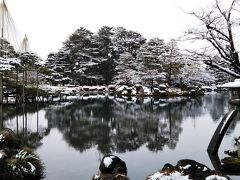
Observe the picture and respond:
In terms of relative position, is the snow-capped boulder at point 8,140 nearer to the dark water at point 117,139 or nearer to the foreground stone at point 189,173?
the dark water at point 117,139

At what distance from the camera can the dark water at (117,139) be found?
800 centimetres

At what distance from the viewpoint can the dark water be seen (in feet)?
26.3

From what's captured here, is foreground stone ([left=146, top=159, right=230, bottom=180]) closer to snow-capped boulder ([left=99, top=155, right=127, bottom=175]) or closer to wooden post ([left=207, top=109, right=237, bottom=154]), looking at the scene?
snow-capped boulder ([left=99, top=155, right=127, bottom=175])

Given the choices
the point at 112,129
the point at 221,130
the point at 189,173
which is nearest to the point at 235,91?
the point at 221,130

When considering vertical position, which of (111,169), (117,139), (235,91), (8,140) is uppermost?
(235,91)

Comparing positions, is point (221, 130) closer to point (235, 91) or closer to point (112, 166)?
point (235, 91)

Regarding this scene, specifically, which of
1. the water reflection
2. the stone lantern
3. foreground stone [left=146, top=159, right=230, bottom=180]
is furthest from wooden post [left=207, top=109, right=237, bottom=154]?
foreground stone [left=146, top=159, right=230, bottom=180]

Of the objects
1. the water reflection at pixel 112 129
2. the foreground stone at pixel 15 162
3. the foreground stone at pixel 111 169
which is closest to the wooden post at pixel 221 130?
the water reflection at pixel 112 129

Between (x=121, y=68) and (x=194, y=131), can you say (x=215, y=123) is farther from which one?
(x=121, y=68)

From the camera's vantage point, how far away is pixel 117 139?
11.5m

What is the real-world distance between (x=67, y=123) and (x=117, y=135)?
405 cm

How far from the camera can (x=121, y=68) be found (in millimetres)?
43031

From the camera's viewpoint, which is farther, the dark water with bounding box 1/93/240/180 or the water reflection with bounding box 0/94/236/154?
the water reflection with bounding box 0/94/236/154

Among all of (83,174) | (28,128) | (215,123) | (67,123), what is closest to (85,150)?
(83,174)
